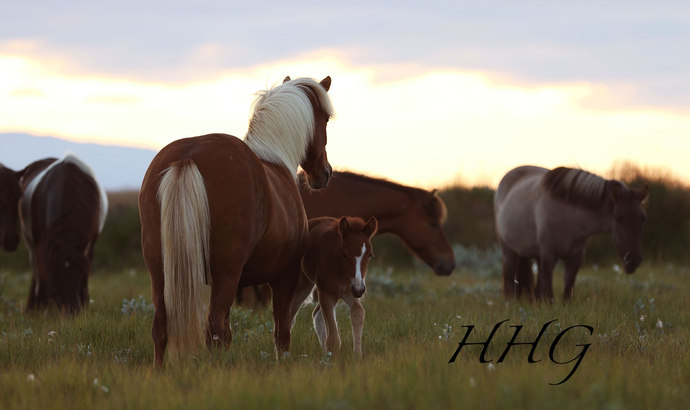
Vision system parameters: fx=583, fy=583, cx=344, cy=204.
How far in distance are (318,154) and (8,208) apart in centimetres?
517

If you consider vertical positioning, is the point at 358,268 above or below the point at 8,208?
below

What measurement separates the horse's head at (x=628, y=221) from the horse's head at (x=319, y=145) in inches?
160

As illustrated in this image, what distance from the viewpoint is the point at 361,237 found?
487 cm

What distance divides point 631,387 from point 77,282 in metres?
5.97

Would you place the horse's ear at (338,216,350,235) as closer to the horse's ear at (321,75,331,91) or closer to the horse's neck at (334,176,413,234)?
the horse's ear at (321,75,331,91)

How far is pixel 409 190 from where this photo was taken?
26.7 feet

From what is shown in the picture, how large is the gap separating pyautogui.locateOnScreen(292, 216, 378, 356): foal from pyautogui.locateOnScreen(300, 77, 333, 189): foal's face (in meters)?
0.57

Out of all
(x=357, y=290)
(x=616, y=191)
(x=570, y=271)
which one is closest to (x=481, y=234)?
(x=570, y=271)

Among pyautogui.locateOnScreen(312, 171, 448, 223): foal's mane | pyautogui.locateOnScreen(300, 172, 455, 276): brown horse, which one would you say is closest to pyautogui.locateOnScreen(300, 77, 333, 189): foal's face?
pyautogui.locateOnScreen(300, 172, 455, 276): brown horse

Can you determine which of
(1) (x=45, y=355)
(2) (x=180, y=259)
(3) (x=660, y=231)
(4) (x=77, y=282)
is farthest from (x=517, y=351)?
(3) (x=660, y=231)

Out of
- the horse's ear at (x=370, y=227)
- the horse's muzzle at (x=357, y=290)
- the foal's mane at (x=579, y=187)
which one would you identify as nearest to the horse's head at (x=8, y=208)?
the horse's ear at (x=370, y=227)

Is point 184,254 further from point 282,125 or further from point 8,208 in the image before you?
point 8,208

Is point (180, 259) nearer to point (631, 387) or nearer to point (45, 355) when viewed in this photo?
point (45, 355)

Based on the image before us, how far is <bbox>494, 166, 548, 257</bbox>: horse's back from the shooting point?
339 inches
